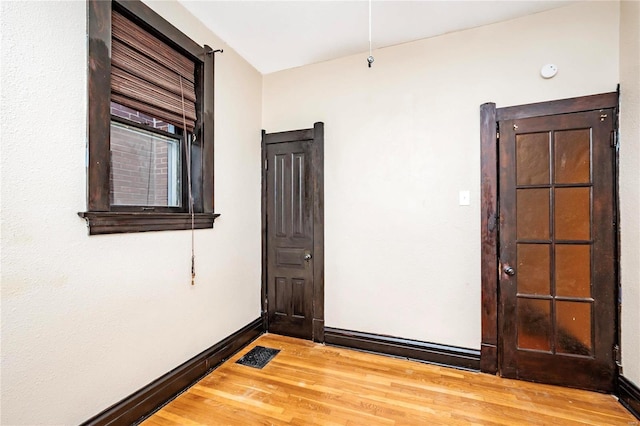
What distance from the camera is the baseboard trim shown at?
2.57 m

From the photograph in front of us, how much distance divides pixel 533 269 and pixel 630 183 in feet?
2.80

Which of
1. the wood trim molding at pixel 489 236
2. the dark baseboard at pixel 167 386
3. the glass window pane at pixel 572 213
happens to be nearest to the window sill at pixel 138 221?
the dark baseboard at pixel 167 386

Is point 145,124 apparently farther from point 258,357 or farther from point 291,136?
point 258,357

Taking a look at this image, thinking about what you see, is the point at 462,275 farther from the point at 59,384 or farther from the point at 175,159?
the point at 59,384

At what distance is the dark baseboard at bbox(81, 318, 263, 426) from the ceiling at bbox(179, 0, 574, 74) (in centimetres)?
277

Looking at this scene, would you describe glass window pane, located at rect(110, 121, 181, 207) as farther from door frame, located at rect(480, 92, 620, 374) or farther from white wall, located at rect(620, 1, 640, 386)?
white wall, located at rect(620, 1, 640, 386)

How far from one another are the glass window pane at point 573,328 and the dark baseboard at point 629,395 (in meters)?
0.23

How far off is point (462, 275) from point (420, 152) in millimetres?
1153

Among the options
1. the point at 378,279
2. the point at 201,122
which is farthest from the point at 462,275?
the point at 201,122

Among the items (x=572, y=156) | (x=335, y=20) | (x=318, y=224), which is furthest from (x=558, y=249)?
(x=335, y=20)

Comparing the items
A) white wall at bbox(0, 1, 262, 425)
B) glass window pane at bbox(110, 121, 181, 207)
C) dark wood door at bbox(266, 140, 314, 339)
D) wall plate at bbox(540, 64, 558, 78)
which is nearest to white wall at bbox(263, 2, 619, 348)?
wall plate at bbox(540, 64, 558, 78)

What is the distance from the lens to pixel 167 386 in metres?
2.13

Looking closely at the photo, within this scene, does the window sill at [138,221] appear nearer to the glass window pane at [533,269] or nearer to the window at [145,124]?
the window at [145,124]

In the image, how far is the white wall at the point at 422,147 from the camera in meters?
2.36
